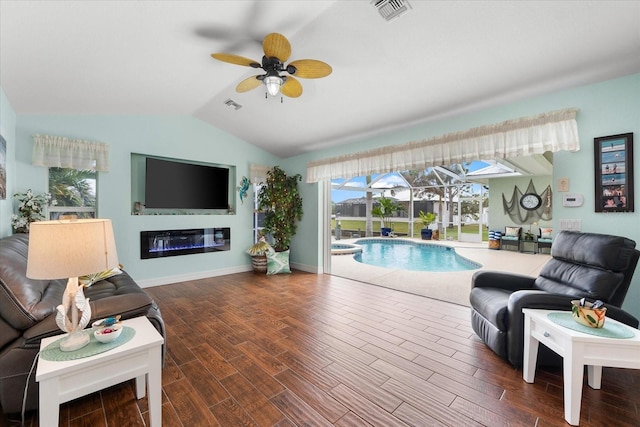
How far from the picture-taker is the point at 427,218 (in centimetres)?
1091

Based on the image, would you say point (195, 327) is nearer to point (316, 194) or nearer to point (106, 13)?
point (106, 13)

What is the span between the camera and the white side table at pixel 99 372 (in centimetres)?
121

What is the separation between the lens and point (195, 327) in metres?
2.92

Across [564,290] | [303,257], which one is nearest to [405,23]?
[564,290]

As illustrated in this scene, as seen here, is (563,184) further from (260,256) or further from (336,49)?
(260,256)

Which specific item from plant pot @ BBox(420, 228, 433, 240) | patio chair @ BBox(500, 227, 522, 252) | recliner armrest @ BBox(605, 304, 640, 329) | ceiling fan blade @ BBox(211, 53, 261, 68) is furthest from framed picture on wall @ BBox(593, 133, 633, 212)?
plant pot @ BBox(420, 228, 433, 240)

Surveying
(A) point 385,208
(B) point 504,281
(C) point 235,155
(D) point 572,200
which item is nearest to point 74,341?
(B) point 504,281

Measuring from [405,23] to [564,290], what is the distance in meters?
2.59

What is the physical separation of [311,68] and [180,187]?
135 inches

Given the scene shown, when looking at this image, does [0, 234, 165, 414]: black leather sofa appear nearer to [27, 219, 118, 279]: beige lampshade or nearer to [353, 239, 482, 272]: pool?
[27, 219, 118, 279]: beige lampshade

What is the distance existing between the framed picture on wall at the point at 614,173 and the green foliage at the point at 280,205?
4.34 meters

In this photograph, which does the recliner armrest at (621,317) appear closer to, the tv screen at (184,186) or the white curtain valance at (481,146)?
the white curtain valance at (481,146)

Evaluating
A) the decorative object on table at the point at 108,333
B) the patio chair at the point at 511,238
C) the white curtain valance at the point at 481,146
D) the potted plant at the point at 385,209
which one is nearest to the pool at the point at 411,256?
the potted plant at the point at 385,209

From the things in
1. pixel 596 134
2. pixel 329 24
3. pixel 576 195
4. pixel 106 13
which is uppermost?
pixel 329 24
